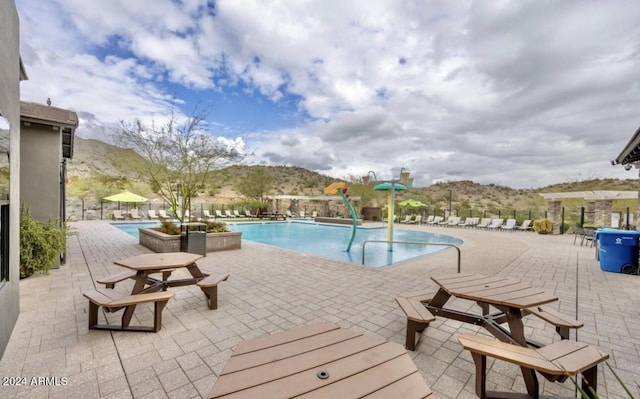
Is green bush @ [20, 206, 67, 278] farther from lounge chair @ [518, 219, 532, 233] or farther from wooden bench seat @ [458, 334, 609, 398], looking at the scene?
lounge chair @ [518, 219, 532, 233]

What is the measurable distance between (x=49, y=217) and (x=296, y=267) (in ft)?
16.1

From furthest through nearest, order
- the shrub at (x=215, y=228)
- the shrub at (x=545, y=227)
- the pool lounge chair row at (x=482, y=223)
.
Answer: the pool lounge chair row at (x=482, y=223)
the shrub at (x=545, y=227)
the shrub at (x=215, y=228)

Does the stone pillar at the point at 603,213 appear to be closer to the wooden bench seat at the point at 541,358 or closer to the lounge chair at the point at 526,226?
the lounge chair at the point at 526,226

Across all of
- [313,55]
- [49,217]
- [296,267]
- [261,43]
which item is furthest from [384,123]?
[49,217]

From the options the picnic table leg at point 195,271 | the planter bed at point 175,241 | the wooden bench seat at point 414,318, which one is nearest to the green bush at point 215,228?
the planter bed at point 175,241

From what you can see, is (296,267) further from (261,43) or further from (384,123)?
(384,123)

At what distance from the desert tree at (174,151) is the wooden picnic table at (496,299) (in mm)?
8458

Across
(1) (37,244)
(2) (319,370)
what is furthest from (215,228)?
(2) (319,370)

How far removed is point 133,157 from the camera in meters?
10.8

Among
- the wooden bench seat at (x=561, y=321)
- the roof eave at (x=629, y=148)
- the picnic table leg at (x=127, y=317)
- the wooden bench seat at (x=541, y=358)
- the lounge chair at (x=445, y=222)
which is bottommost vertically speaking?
the lounge chair at (x=445, y=222)

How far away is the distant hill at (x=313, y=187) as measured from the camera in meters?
26.4

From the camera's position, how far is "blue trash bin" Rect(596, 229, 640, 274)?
5.92 metres

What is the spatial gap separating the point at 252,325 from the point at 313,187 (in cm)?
3900

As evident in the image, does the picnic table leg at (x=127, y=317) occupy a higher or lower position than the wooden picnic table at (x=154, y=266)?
lower
